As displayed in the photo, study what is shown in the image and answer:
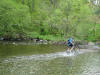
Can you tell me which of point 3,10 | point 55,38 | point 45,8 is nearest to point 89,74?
point 3,10

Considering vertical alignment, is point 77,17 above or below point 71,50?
above

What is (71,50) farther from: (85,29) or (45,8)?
(45,8)

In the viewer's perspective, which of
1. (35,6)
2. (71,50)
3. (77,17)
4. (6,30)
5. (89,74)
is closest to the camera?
(89,74)

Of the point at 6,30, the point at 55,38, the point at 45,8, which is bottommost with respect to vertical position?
the point at 55,38

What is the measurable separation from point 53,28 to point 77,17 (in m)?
7.67

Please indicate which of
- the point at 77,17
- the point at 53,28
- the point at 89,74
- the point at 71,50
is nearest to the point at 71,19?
the point at 77,17

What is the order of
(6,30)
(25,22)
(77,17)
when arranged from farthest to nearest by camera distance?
(77,17), (25,22), (6,30)

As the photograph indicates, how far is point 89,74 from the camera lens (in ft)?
56.3

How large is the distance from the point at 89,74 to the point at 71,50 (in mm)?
14220

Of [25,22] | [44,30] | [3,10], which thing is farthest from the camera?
[44,30]

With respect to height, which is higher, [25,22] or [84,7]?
[84,7]

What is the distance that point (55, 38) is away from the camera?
169 feet

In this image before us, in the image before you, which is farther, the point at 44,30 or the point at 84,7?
the point at 44,30

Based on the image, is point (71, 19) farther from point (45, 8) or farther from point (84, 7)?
point (45, 8)
